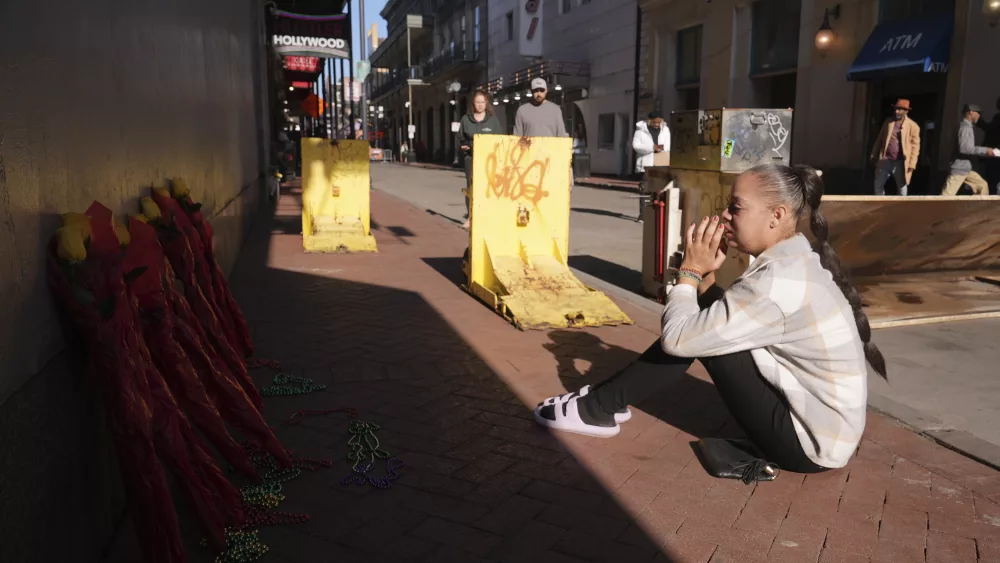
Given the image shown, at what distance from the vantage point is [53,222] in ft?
7.78

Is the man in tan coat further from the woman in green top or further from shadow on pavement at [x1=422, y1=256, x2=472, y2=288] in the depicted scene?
shadow on pavement at [x1=422, y1=256, x2=472, y2=288]

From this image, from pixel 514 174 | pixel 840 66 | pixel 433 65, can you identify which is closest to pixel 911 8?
pixel 840 66

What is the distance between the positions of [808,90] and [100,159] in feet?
60.0

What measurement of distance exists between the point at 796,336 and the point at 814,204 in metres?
0.68

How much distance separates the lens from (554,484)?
3199 mm

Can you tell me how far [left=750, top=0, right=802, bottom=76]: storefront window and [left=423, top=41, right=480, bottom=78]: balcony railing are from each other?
26.0 m

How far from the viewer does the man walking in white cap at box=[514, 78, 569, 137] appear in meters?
8.83

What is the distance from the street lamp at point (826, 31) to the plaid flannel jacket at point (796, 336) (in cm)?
1629

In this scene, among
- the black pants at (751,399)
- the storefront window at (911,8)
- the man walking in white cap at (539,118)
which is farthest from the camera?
the storefront window at (911,8)

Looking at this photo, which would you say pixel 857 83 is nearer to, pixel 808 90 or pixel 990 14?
pixel 808 90

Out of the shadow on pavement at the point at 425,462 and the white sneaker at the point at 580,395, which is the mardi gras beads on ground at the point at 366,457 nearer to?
the shadow on pavement at the point at 425,462

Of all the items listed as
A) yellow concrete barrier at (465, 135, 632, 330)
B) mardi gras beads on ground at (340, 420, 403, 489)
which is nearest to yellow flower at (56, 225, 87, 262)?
mardi gras beads on ground at (340, 420, 403, 489)

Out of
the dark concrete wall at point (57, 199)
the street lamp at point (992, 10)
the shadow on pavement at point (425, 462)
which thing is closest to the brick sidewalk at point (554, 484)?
the shadow on pavement at point (425, 462)

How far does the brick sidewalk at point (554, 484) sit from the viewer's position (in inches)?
107
